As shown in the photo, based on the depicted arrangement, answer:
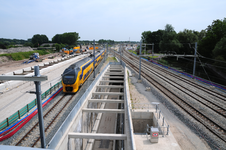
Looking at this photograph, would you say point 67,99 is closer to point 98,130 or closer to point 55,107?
point 55,107

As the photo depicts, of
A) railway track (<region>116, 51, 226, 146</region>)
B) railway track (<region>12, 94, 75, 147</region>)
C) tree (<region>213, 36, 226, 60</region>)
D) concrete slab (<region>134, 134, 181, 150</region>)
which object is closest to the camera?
concrete slab (<region>134, 134, 181, 150</region>)

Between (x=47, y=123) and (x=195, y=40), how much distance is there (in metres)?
60.1

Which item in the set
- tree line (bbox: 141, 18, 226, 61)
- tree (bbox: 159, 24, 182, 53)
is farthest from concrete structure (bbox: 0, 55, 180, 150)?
tree (bbox: 159, 24, 182, 53)

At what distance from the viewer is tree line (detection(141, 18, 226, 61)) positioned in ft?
120

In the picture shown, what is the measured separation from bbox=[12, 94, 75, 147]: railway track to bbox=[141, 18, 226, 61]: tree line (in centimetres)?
2638

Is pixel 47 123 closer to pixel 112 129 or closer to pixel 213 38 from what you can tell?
pixel 112 129

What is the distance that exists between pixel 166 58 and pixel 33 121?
62.9 meters

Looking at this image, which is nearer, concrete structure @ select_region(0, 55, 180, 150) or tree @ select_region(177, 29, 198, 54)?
concrete structure @ select_region(0, 55, 180, 150)

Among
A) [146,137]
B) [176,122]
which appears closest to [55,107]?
[146,137]

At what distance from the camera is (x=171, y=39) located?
60.9 m

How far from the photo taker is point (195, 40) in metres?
58.1

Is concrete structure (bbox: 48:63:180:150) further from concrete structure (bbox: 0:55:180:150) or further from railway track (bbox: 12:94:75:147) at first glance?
railway track (bbox: 12:94:75:147)

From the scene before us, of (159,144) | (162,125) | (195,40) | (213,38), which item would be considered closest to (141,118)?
(162,125)

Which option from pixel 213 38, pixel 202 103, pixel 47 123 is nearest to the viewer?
pixel 47 123
